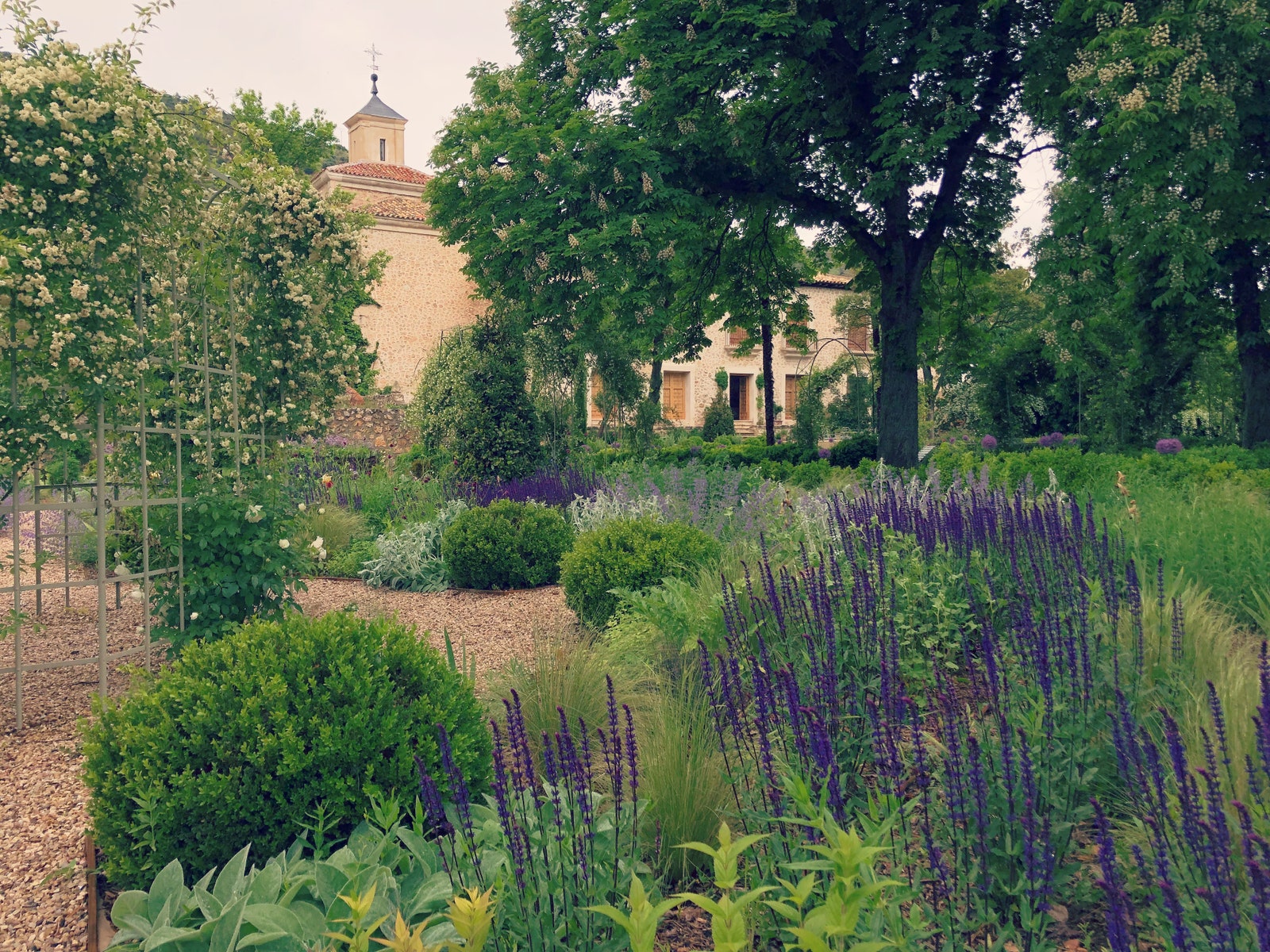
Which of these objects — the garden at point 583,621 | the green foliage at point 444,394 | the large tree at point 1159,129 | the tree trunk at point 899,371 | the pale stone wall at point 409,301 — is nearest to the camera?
the garden at point 583,621

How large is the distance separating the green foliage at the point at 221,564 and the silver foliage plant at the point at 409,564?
306 centimetres

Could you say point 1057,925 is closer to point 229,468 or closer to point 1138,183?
point 229,468

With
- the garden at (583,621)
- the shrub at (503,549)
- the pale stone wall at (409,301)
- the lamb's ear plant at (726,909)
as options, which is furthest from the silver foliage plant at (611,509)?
the pale stone wall at (409,301)

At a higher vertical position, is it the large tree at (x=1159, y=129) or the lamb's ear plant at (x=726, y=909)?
the large tree at (x=1159, y=129)

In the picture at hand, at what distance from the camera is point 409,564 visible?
833 cm

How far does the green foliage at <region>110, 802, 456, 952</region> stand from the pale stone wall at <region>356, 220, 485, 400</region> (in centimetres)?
2552

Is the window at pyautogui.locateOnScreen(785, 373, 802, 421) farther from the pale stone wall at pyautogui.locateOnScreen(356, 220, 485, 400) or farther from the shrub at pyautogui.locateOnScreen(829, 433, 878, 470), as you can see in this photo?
the shrub at pyautogui.locateOnScreen(829, 433, 878, 470)

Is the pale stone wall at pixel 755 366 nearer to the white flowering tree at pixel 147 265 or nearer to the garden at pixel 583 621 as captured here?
the garden at pixel 583 621

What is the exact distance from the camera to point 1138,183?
349 inches

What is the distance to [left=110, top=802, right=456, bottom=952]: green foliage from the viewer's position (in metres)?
1.96

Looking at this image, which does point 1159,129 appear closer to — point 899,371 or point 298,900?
point 899,371

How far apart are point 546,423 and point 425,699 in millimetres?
10715

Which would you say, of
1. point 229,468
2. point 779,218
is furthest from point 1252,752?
point 779,218

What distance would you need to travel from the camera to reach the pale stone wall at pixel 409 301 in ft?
89.9
